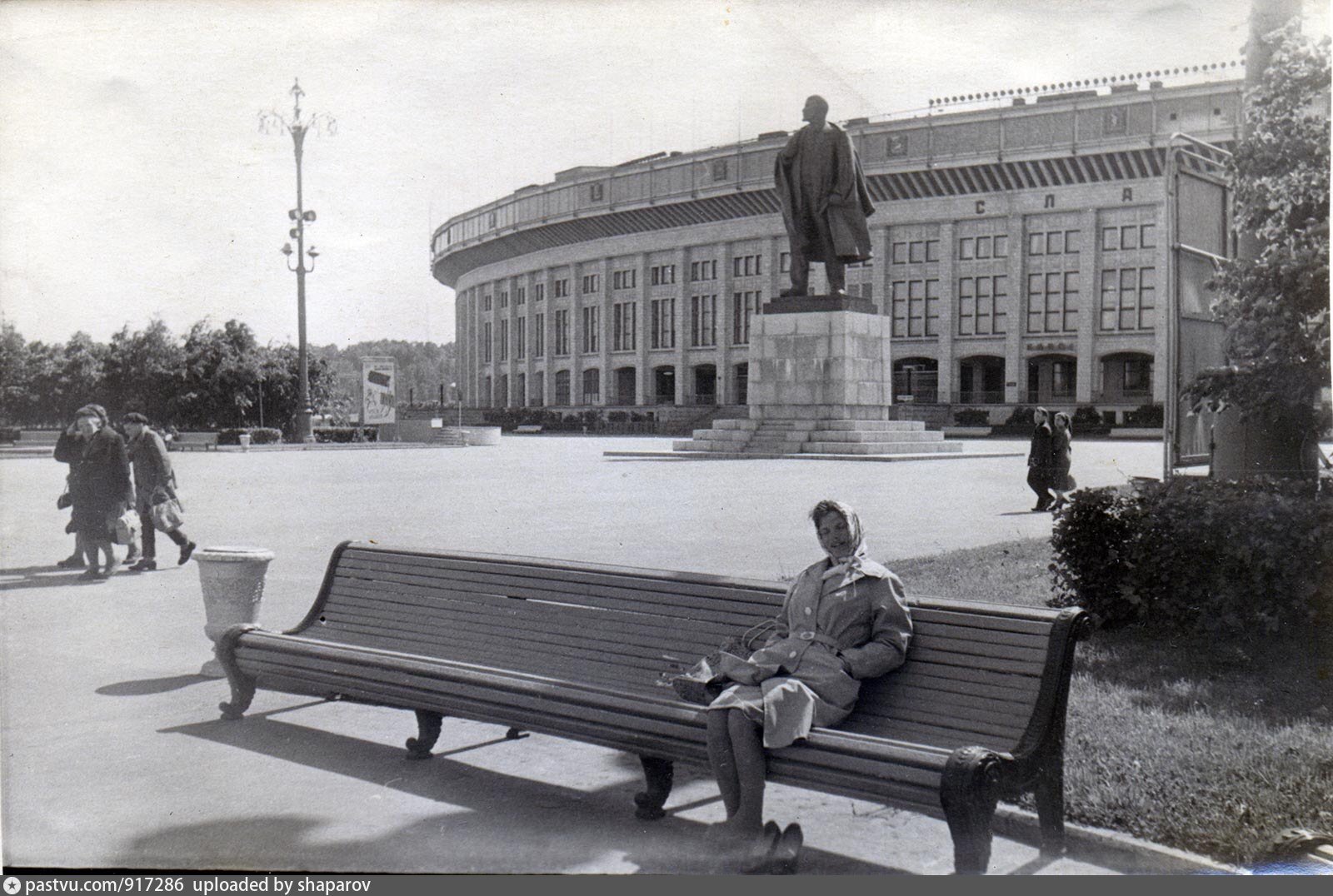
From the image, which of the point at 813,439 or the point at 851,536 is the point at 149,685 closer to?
the point at 851,536

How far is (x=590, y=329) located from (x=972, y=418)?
30140 mm

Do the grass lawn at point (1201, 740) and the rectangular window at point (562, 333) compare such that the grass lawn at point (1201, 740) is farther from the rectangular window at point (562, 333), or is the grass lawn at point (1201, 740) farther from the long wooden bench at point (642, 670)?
the rectangular window at point (562, 333)

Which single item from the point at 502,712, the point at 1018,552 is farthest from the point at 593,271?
the point at 502,712

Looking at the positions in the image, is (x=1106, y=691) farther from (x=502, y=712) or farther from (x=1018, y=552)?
(x=1018, y=552)

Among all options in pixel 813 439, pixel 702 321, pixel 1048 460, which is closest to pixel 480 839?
pixel 1048 460

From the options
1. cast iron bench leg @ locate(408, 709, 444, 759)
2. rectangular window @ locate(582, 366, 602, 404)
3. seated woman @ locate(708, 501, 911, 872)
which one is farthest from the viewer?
rectangular window @ locate(582, 366, 602, 404)

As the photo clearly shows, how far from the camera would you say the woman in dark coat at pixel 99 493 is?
9820 mm

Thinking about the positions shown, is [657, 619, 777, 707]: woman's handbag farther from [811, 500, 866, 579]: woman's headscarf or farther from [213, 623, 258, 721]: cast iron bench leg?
[213, 623, 258, 721]: cast iron bench leg

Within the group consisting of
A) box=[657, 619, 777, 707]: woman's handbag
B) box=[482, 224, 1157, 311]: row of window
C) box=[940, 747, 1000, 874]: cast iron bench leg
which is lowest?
box=[940, 747, 1000, 874]: cast iron bench leg

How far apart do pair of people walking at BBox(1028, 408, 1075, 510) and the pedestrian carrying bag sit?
1012 centimetres

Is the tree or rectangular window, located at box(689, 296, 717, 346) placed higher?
rectangular window, located at box(689, 296, 717, 346)

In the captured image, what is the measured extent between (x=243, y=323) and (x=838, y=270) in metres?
28.1

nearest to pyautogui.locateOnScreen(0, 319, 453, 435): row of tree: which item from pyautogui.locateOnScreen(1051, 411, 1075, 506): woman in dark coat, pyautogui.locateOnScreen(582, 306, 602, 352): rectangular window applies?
pyautogui.locateOnScreen(582, 306, 602, 352): rectangular window

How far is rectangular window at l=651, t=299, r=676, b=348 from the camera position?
7381 cm
